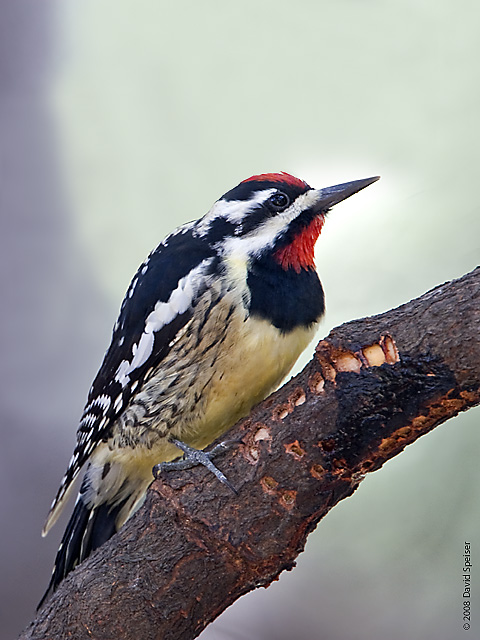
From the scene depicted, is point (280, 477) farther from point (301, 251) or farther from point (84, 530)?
point (84, 530)

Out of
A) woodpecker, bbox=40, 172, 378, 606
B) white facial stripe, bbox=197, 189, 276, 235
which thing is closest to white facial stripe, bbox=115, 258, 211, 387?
woodpecker, bbox=40, 172, 378, 606

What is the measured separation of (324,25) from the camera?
1688 millimetres

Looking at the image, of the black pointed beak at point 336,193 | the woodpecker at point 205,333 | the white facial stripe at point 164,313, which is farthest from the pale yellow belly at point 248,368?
the black pointed beak at point 336,193

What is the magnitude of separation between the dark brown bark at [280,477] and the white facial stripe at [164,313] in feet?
0.86

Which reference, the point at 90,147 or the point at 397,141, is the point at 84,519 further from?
the point at 397,141

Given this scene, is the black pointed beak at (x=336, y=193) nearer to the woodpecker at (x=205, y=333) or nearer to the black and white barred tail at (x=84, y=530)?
the woodpecker at (x=205, y=333)

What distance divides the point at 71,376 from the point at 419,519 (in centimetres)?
109

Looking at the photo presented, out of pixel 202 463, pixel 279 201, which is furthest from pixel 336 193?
pixel 202 463

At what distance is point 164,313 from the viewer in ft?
3.69

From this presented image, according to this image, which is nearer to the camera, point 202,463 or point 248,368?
point 202,463

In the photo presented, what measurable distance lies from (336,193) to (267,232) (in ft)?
0.48

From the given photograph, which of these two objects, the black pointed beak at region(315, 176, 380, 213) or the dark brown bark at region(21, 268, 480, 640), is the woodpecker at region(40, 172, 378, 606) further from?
the dark brown bark at region(21, 268, 480, 640)

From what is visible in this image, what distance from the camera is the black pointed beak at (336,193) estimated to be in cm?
117

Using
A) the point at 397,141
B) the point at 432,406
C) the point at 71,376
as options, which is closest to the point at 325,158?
the point at 397,141
